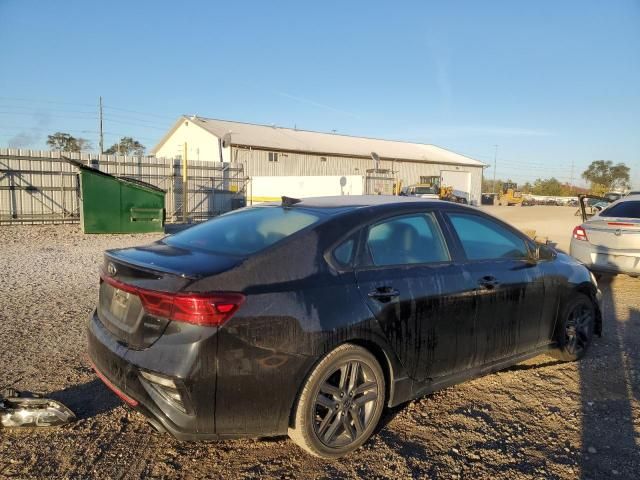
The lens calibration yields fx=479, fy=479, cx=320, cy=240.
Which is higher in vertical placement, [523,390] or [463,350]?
[463,350]

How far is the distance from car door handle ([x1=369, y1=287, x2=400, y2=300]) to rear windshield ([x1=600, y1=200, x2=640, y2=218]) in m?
6.60

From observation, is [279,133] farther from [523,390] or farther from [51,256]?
[523,390]

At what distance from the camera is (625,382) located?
400 cm

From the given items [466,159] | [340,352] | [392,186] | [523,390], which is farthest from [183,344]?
[466,159]

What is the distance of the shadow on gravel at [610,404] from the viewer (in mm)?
2838

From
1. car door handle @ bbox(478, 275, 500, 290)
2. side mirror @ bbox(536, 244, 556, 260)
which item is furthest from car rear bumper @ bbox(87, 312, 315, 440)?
side mirror @ bbox(536, 244, 556, 260)

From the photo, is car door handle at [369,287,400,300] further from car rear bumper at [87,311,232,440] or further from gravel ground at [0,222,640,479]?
car rear bumper at [87,311,232,440]

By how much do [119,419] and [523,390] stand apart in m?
3.05

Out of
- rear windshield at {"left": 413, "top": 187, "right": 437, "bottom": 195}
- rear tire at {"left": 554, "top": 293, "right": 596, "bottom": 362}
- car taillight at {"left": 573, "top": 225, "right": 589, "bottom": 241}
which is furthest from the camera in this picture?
rear windshield at {"left": 413, "top": 187, "right": 437, "bottom": 195}

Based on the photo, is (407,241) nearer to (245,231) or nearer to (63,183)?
(245,231)

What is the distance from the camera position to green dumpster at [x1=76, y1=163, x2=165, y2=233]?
13.0m

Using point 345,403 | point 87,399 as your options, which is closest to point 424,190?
point 87,399

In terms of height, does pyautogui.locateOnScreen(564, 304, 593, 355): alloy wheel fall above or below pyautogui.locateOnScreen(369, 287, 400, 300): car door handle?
below

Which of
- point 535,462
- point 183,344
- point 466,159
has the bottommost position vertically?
point 535,462
